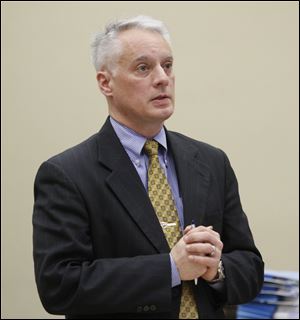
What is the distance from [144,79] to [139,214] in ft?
1.39

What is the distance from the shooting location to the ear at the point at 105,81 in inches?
75.0

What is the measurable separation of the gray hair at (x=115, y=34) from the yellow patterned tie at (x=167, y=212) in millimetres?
366

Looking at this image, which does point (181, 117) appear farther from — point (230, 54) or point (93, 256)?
point (93, 256)

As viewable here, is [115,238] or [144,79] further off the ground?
[144,79]

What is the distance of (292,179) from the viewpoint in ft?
11.7

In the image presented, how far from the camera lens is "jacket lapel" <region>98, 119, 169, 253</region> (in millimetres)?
1675

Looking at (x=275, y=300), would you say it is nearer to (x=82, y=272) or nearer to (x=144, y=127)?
(x=144, y=127)

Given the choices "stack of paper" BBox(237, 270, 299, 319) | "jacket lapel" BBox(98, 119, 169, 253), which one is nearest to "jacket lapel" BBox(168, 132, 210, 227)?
"jacket lapel" BBox(98, 119, 169, 253)

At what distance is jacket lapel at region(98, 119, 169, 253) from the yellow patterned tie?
35 millimetres

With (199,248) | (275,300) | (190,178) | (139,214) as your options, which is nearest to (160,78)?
(190,178)

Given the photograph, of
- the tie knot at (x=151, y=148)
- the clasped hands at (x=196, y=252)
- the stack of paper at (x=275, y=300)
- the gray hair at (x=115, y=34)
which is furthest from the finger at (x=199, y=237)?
the stack of paper at (x=275, y=300)

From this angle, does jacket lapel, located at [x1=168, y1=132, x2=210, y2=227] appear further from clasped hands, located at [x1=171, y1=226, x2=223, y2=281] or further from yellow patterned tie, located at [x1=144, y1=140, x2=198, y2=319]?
clasped hands, located at [x1=171, y1=226, x2=223, y2=281]

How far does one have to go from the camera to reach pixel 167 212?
1.74 meters

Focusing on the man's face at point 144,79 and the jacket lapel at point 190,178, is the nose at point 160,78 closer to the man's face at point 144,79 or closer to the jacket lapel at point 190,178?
the man's face at point 144,79
